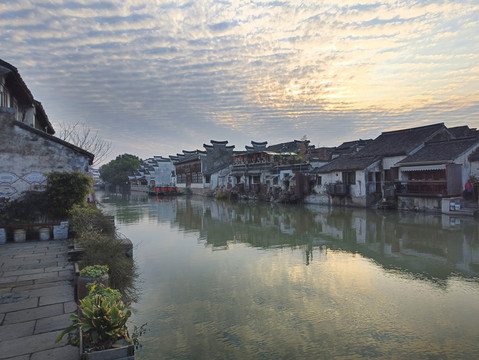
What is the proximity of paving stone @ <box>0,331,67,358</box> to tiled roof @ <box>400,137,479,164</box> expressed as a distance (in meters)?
19.9

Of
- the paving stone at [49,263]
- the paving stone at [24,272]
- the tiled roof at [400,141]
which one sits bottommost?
the paving stone at [24,272]

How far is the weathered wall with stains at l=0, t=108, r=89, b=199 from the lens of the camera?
1013 cm

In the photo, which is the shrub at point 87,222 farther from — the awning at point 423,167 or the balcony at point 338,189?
the awning at point 423,167

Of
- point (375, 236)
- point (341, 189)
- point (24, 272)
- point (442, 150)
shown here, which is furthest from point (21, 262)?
point (442, 150)

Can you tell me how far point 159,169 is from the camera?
55.2 meters

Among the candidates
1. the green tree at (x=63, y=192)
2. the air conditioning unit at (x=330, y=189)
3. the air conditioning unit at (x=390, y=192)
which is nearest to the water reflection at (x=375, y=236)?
the air conditioning unit at (x=390, y=192)

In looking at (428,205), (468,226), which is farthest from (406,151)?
(468,226)

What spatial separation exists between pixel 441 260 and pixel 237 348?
7.11m

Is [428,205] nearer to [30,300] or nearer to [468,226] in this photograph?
[468,226]

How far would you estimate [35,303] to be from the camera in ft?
16.1

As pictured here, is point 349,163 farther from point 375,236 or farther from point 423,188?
point 375,236

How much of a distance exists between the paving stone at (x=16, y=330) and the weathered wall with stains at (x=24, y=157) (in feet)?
24.2

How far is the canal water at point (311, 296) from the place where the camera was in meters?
4.54

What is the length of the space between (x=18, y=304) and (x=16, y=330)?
0.93 meters
